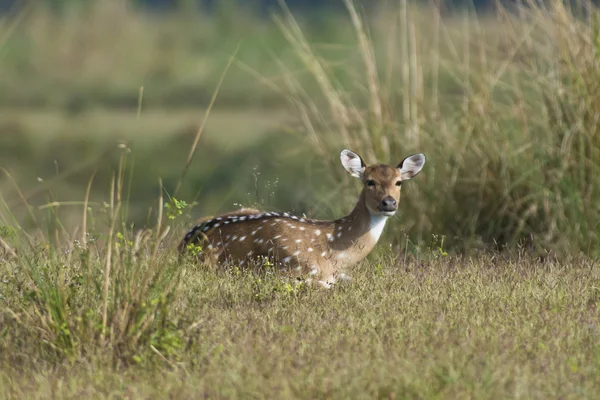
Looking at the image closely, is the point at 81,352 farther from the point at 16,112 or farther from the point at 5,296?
the point at 16,112

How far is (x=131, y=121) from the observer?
25844mm

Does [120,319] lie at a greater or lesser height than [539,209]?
greater

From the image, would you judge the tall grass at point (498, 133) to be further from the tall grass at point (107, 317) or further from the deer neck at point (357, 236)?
the tall grass at point (107, 317)

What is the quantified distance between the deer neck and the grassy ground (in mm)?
467

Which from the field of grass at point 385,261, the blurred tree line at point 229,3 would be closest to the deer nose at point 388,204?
the field of grass at point 385,261

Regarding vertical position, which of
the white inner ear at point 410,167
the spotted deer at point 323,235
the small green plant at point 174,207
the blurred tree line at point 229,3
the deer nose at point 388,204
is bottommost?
the blurred tree line at point 229,3

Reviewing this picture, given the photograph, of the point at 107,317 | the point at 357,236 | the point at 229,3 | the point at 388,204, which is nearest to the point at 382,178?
the point at 388,204

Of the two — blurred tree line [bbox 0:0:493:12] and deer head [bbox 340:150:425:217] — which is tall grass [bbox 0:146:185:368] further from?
deer head [bbox 340:150:425:217]

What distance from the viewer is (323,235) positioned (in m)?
6.95

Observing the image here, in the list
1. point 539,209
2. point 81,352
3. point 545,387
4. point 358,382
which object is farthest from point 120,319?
point 539,209

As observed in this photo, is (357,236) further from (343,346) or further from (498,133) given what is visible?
(343,346)

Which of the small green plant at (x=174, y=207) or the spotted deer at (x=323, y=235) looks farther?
the spotted deer at (x=323, y=235)

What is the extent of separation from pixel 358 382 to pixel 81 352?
4.25 feet

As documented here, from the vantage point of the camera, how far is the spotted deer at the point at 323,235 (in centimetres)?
680
